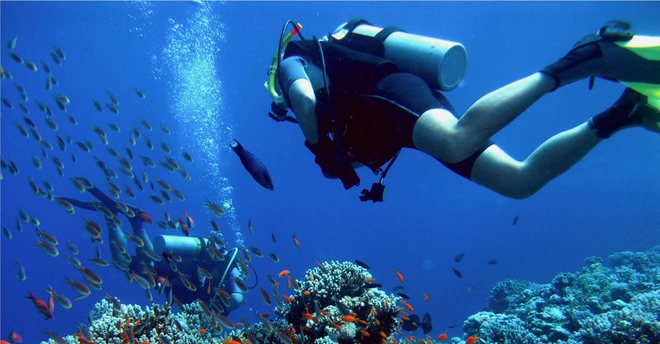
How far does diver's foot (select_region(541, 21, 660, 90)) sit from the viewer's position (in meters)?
2.38

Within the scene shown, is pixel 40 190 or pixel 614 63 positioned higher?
pixel 40 190

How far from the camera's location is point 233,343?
455cm

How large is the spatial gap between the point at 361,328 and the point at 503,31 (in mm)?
42438

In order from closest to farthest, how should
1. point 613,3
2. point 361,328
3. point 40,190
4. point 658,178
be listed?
point 361,328, point 40,190, point 613,3, point 658,178

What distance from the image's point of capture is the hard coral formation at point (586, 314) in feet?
19.4

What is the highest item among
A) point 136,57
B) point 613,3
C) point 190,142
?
point 190,142

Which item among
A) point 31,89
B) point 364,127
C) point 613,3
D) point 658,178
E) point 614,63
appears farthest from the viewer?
point 658,178

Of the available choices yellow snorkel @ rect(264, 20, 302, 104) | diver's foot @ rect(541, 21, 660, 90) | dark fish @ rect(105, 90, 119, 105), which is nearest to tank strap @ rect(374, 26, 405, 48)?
yellow snorkel @ rect(264, 20, 302, 104)

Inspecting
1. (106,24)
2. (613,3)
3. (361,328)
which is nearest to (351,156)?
(361,328)

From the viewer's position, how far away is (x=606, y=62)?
8.24 feet

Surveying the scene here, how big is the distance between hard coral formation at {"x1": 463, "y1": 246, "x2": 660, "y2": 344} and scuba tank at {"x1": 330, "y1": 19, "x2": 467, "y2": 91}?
517 cm

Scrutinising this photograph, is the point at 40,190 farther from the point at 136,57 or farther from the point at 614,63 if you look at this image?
the point at 136,57

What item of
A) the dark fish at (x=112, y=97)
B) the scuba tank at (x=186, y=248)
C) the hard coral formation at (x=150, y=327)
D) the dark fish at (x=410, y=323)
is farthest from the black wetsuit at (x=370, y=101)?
the scuba tank at (x=186, y=248)

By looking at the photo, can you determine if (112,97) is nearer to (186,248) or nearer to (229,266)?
(186,248)
